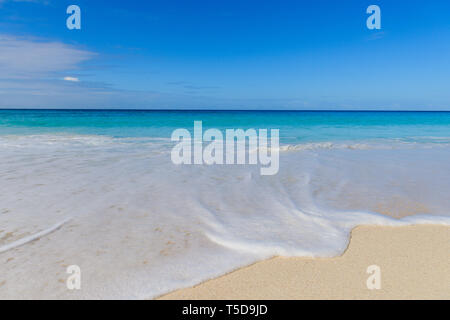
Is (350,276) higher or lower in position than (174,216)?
lower

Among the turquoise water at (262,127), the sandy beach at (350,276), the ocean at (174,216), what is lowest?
the sandy beach at (350,276)

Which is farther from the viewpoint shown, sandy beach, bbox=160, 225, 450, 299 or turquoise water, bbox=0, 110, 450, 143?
turquoise water, bbox=0, 110, 450, 143

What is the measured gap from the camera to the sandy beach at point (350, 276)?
230 centimetres

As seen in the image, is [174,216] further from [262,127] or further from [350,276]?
[262,127]

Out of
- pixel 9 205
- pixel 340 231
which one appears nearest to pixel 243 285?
pixel 340 231

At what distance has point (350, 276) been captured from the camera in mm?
2523

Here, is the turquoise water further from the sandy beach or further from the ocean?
the sandy beach

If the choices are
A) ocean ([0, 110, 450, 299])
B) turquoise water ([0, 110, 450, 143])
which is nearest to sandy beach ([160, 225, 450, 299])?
ocean ([0, 110, 450, 299])

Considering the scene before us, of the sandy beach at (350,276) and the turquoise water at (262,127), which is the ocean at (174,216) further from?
the turquoise water at (262,127)

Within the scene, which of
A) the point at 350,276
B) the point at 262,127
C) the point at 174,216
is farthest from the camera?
the point at 262,127

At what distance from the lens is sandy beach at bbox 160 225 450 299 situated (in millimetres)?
2305

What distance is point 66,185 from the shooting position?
205 inches

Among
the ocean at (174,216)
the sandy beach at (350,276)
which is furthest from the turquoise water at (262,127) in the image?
the sandy beach at (350,276)

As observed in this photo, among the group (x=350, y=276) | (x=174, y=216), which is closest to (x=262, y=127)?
(x=174, y=216)
